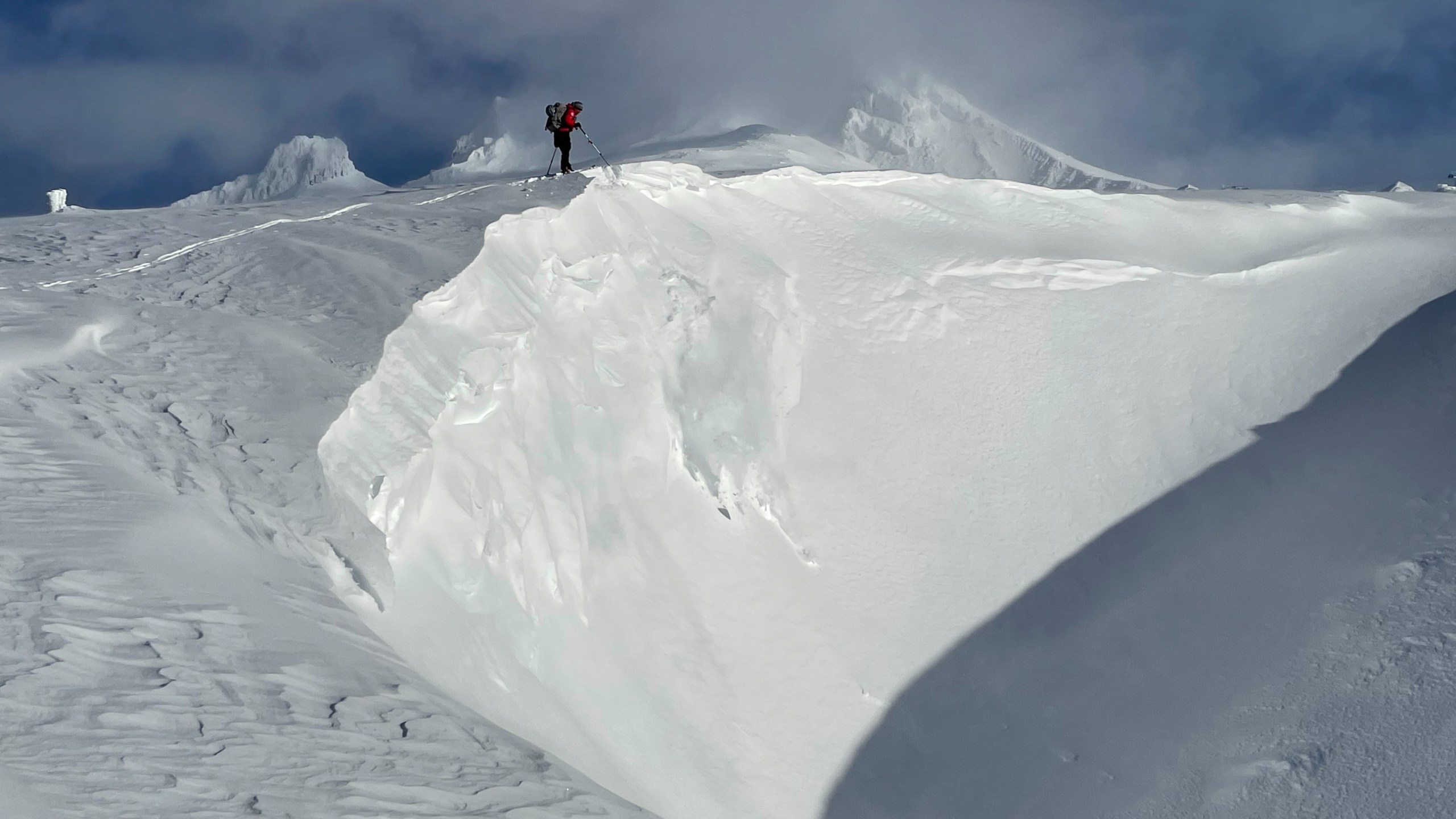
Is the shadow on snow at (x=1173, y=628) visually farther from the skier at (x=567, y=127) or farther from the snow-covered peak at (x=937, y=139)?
the snow-covered peak at (x=937, y=139)

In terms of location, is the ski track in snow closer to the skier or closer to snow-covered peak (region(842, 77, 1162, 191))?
the skier

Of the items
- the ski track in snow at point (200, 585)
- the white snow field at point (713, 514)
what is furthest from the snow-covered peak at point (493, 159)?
the ski track in snow at point (200, 585)

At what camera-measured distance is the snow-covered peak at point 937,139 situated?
52500mm

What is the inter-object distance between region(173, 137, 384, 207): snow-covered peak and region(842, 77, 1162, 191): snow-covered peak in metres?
25.0

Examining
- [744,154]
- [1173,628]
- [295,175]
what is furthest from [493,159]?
[1173,628]

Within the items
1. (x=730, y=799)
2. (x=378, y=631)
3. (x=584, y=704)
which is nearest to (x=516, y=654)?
(x=584, y=704)

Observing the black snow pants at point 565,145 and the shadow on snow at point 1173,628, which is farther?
the black snow pants at point 565,145

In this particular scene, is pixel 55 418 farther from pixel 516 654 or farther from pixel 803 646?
pixel 803 646

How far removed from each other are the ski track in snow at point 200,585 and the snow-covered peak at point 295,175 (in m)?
38.0

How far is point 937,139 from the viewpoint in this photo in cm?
5447

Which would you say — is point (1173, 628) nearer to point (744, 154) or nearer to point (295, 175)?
point (744, 154)

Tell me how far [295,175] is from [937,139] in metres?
32.6

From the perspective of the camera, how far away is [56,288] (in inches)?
351

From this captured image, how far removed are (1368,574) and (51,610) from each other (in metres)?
8.48
